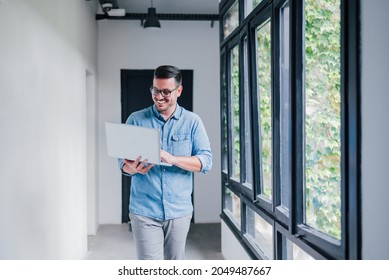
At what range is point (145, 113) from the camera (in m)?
1.83

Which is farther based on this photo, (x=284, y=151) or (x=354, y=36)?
(x=284, y=151)

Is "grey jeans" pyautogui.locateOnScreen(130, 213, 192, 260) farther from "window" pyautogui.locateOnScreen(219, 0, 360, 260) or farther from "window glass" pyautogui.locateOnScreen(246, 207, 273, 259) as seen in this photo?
"window glass" pyautogui.locateOnScreen(246, 207, 273, 259)

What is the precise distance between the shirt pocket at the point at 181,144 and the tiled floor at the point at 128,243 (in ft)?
5.88

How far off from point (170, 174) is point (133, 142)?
0.22m

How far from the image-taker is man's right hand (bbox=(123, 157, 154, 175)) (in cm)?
168

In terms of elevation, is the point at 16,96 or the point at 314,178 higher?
the point at 16,96

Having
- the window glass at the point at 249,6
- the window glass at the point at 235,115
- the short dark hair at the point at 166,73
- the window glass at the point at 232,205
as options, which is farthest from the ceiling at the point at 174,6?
the short dark hair at the point at 166,73

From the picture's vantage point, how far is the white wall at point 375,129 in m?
1.10

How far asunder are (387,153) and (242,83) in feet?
6.06

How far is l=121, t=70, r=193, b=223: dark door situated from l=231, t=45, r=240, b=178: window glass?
161 centimetres

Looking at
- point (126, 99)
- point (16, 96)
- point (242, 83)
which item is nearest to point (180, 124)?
point (16, 96)

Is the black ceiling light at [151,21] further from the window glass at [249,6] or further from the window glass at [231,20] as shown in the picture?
the window glass at [249,6]

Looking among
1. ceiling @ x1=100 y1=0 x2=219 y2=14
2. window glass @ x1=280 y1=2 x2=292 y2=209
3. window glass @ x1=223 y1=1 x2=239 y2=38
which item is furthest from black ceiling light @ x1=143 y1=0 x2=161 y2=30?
window glass @ x1=280 y1=2 x2=292 y2=209
